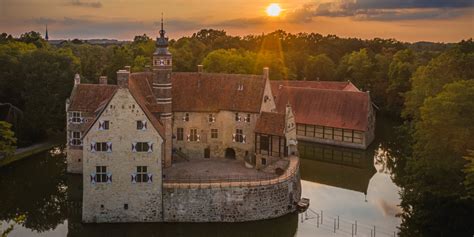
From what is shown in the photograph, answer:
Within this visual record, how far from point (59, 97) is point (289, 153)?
30.3 metres

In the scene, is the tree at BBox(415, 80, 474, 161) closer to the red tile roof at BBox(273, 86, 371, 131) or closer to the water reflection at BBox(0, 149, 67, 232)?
the red tile roof at BBox(273, 86, 371, 131)

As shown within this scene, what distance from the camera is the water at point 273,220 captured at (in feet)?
110

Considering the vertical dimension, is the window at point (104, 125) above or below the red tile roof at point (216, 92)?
below

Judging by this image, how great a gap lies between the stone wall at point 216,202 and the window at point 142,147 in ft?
9.23

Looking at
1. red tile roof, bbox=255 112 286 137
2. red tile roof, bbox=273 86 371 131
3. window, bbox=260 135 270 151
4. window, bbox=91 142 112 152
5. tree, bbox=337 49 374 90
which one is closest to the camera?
window, bbox=91 142 112 152

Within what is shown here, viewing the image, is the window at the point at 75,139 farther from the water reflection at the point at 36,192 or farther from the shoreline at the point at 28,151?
the shoreline at the point at 28,151

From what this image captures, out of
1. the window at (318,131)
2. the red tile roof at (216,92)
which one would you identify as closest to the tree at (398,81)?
the window at (318,131)

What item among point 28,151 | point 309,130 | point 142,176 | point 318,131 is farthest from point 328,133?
point 28,151

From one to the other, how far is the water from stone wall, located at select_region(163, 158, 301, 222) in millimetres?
552

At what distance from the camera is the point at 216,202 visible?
1357 inches

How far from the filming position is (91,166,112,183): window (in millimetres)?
33625

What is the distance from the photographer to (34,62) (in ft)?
197

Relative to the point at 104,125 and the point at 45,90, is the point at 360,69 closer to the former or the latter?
the point at 45,90

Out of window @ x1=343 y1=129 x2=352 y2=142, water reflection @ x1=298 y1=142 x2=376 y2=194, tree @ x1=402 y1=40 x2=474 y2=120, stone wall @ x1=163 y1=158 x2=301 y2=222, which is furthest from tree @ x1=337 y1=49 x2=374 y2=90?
stone wall @ x1=163 y1=158 x2=301 y2=222
